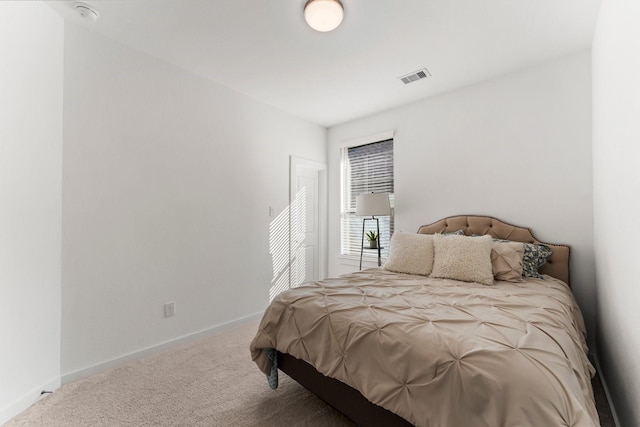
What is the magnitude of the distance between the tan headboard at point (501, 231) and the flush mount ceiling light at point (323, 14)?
2285mm

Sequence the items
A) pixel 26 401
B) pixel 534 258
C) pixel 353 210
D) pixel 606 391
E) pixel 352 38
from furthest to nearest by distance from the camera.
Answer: pixel 353 210 < pixel 534 258 < pixel 352 38 < pixel 606 391 < pixel 26 401

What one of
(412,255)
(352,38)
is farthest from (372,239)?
(352,38)

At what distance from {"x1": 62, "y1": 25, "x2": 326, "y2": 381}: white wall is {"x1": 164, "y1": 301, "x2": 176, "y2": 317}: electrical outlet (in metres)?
0.04

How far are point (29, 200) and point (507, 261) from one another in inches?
138

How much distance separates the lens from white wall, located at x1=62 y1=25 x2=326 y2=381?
7.14ft

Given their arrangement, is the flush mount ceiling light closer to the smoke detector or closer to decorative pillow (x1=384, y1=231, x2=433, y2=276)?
the smoke detector

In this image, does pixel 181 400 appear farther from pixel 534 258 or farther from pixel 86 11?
pixel 534 258

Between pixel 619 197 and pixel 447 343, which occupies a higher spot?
pixel 619 197

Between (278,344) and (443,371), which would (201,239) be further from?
(443,371)

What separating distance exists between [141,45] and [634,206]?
11.1 feet

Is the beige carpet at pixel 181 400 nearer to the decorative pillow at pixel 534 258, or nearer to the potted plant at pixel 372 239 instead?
the decorative pillow at pixel 534 258

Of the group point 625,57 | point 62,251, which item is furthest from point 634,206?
point 62,251

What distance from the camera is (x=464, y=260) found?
239 centimetres

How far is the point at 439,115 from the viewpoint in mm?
3379
